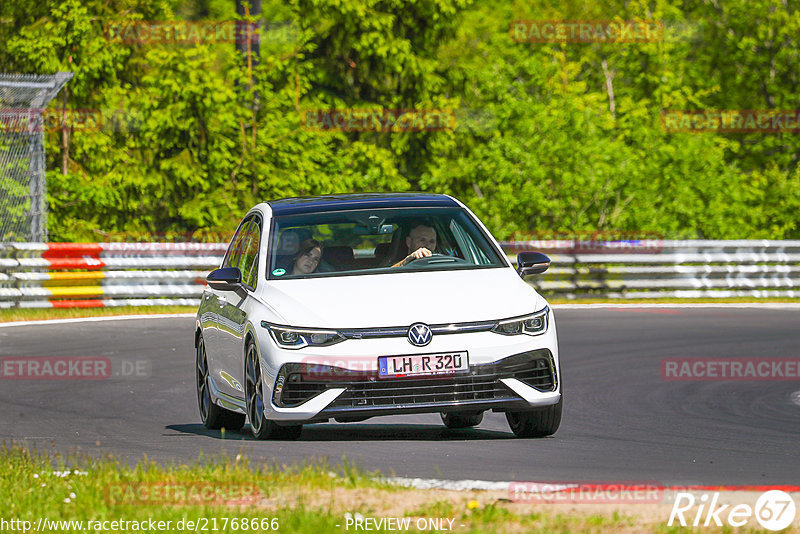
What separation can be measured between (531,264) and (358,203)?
49.4 inches

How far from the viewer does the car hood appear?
925 cm

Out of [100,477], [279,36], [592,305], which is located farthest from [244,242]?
[279,36]

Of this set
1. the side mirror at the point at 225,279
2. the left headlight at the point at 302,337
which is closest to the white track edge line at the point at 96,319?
the side mirror at the point at 225,279

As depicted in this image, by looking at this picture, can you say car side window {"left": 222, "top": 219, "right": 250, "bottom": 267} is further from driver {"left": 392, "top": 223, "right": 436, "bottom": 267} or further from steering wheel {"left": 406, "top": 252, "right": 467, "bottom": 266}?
steering wheel {"left": 406, "top": 252, "right": 467, "bottom": 266}

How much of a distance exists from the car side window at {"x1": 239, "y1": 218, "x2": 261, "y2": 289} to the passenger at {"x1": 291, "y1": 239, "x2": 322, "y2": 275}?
0.28 m

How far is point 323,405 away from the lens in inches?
366

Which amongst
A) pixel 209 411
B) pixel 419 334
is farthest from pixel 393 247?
pixel 209 411

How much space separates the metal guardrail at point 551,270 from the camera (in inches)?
909

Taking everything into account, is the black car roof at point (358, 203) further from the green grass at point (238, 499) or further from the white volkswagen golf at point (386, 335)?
the green grass at point (238, 499)

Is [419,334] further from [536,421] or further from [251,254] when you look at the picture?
[251,254]

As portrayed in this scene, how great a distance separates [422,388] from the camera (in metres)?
9.27

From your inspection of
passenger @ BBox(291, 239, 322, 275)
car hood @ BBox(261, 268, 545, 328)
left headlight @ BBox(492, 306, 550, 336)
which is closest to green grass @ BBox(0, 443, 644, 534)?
car hood @ BBox(261, 268, 545, 328)

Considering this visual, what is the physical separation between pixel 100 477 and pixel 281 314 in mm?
1816

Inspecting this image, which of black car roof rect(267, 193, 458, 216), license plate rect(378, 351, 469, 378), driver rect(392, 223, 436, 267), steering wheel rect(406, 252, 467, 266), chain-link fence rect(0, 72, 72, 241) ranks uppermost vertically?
black car roof rect(267, 193, 458, 216)
